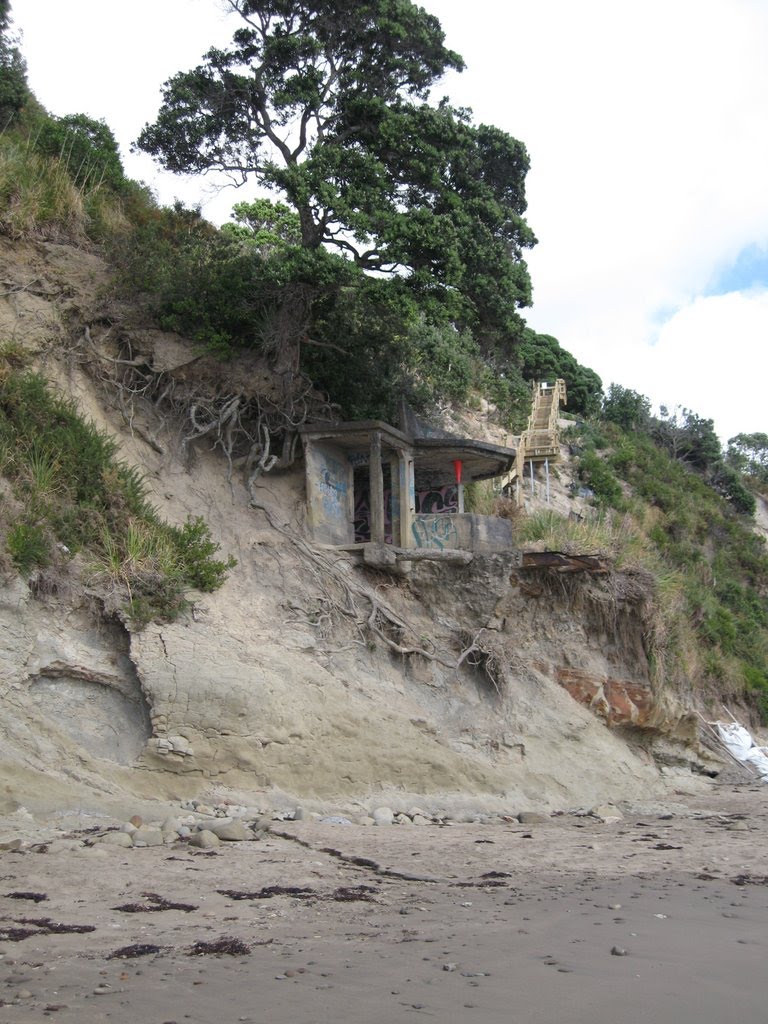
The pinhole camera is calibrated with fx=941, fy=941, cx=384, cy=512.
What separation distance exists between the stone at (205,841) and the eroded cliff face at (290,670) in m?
1.50

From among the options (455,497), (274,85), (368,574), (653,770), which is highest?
(274,85)

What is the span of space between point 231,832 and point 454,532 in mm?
7015

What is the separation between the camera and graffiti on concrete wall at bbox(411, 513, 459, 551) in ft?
48.7

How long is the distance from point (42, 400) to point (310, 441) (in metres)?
4.04

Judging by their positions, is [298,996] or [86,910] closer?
[298,996]

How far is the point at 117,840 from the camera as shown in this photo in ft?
27.3

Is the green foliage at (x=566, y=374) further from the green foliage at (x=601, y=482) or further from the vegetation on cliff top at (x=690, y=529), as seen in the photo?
the green foliage at (x=601, y=482)

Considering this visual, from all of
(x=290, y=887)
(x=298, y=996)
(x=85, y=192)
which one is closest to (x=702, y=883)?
(x=290, y=887)

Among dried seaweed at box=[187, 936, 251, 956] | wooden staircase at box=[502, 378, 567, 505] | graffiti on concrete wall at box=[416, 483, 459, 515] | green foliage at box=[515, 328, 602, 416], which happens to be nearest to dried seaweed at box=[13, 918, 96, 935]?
dried seaweed at box=[187, 936, 251, 956]

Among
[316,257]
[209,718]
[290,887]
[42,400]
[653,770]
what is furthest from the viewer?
[653,770]

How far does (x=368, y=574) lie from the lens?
556 inches

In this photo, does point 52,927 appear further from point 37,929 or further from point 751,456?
point 751,456

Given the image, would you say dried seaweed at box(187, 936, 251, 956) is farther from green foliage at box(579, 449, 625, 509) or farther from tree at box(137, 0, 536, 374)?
green foliage at box(579, 449, 625, 509)

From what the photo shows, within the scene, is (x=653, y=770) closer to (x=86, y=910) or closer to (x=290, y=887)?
(x=290, y=887)
